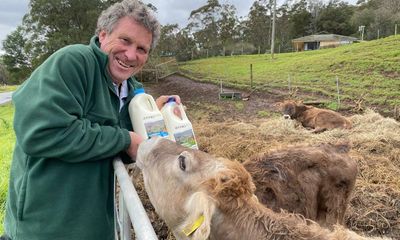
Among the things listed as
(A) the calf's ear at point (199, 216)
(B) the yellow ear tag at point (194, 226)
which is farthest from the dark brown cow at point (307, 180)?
(B) the yellow ear tag at point (194, 226)

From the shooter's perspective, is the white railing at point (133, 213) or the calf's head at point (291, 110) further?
the calf's head at point (291, 110)

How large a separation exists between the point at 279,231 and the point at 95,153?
3.99 feet

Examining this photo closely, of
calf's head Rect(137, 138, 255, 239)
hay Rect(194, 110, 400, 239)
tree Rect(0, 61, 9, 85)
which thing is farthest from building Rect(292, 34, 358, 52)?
calf's head Rect(137, 138, 255, 239)

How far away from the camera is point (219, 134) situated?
9195 millimetres

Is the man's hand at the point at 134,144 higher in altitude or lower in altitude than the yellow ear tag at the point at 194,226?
higher

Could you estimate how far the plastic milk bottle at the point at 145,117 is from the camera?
251 cm

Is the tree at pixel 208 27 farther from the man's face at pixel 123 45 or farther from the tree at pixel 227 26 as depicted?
the man's face at pixel 123 45

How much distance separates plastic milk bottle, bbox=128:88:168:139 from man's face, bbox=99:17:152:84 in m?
0.21

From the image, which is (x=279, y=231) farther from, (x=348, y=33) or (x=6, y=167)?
(x=348, y=33)

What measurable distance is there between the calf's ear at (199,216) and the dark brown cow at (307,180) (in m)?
1.68

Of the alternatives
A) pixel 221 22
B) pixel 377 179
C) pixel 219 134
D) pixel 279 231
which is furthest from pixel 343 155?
pixel 221 22

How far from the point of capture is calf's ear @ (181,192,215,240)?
6.40 feet

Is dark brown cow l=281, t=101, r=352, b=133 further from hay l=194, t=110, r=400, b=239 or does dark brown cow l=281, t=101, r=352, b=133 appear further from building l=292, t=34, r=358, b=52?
building l=292, t=34, r=358, b=52

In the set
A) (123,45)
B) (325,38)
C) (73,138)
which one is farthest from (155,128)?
(325,38)
